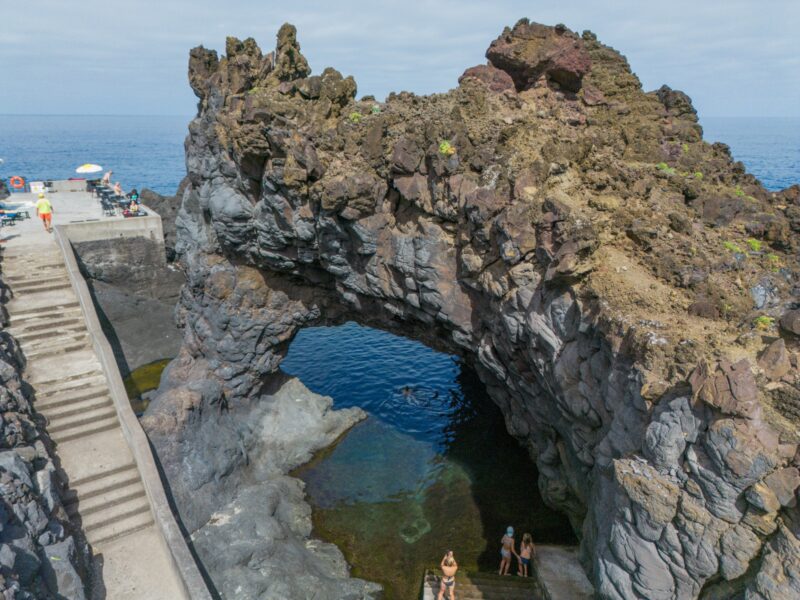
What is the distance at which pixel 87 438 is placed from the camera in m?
18.7

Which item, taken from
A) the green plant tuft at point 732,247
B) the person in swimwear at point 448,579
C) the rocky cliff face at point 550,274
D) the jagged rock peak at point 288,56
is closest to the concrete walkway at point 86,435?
the rocky cliff face at point 550,274

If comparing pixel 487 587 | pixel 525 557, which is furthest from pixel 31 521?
pixel 525 557

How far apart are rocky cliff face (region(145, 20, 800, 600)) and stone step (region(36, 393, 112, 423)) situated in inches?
109

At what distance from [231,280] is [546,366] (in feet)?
51.7

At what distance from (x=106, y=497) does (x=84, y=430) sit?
3.03 metres

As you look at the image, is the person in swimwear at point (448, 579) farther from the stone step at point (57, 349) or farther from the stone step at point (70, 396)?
the stone step at point (57, 349)

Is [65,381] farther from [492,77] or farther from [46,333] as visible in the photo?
[492,77]

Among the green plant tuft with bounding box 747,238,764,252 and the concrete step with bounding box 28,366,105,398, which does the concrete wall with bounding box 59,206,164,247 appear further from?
the green plant tuft with bounding box 747,238,764,252

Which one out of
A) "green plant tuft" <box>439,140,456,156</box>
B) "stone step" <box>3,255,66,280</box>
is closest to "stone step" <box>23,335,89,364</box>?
"stone step" <box>3,255,66,280</box>

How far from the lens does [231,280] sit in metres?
25.1

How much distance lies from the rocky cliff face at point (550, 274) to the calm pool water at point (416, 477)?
2.81 metres

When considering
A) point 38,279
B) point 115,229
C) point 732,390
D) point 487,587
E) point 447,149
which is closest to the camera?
point 732,390

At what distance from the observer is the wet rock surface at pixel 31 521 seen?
1320 centimetres

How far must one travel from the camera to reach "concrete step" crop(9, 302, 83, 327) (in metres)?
22.6
